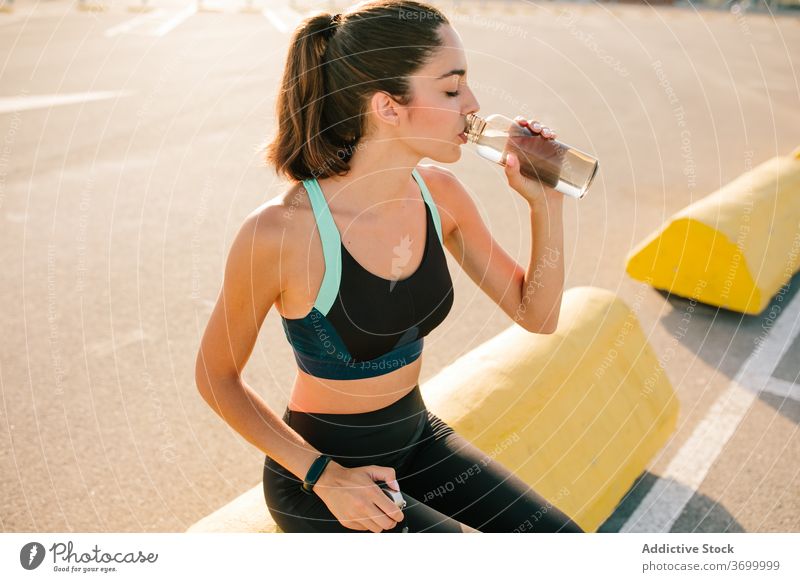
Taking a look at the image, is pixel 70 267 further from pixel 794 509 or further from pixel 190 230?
pixel 794 509

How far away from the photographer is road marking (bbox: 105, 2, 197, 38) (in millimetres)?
12422

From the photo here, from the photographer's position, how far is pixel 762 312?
4.47m

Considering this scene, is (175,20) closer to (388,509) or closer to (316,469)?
(316,469)

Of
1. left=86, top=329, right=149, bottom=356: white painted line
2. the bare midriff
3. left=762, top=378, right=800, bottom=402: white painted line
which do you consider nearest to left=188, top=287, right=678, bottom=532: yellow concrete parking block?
the bare midriff

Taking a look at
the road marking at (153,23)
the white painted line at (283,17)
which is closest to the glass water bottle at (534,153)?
the road marking at (153,23)

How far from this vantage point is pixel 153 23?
13422 millimetres

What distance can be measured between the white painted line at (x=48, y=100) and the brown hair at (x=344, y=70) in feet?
22.5

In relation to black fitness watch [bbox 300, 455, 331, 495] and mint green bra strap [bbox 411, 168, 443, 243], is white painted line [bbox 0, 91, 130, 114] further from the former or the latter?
black fitness watch [bbox 300, 455, 331, 495]

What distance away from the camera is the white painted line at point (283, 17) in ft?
45.0

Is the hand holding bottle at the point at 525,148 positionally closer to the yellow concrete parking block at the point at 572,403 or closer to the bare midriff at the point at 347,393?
the bare midriff at the point at 347,393

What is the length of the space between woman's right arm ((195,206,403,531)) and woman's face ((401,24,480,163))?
0.42m

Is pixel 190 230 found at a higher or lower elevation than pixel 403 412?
lower

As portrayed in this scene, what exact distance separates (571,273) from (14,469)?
328cm
